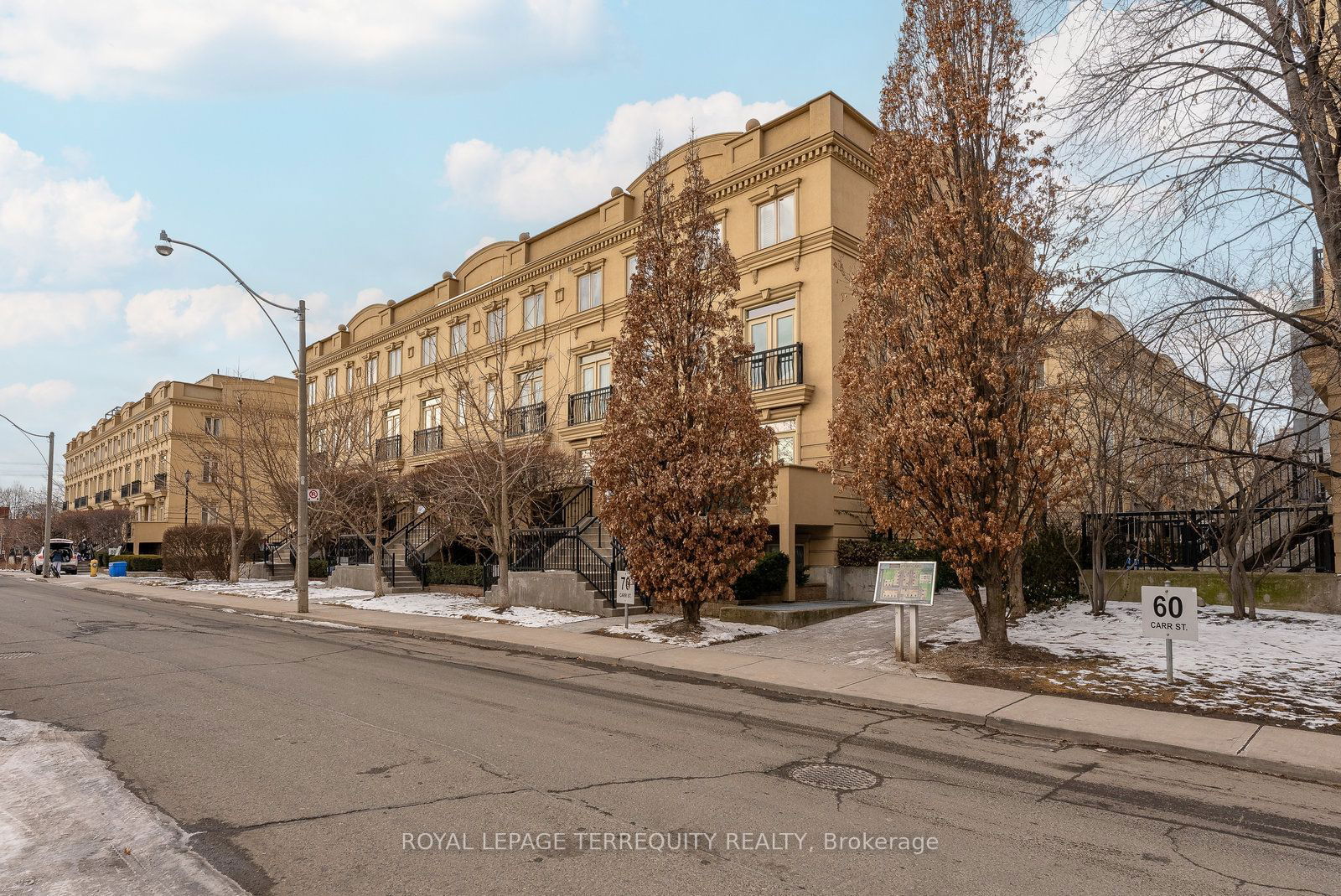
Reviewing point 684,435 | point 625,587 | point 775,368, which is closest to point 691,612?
point 625,587

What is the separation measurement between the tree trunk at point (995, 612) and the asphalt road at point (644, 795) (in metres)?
3.84

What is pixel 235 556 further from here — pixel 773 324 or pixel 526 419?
pixel 773 324

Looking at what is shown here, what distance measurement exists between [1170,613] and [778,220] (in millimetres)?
15000

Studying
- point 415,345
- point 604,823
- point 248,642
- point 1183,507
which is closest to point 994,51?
point 1183,507

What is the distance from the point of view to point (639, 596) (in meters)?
18.2

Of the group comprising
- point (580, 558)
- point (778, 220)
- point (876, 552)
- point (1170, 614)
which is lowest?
point (1170, 614)

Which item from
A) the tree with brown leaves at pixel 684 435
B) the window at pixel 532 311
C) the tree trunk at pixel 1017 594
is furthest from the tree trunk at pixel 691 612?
the window at pixel 532 311

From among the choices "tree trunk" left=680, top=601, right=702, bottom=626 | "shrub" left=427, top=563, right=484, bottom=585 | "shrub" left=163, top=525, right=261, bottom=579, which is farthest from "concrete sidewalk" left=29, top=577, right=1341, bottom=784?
"shrub" left=163, top=525, right=261, bottom=579

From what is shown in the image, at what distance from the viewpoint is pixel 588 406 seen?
2703 centimetres

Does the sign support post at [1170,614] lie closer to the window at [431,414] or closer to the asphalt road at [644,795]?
the asphalt road at [644,795]

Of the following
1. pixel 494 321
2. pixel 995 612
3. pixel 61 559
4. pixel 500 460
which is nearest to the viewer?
pixel 995 612

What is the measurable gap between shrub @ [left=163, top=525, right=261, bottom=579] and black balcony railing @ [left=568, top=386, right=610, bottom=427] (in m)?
16.1

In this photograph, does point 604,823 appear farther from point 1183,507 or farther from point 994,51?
point 1183,507

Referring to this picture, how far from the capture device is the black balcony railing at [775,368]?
2084cm
